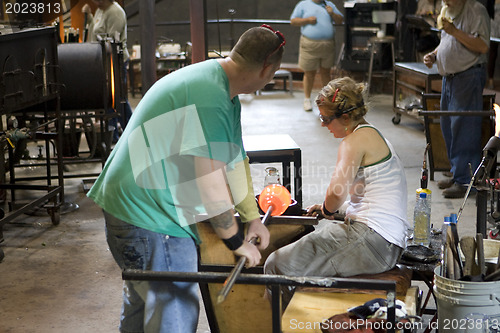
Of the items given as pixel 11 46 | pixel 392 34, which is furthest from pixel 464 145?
pixel 392 34

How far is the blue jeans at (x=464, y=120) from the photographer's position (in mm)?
6598

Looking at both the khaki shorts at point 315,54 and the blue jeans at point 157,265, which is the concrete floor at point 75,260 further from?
the khaki shorts at point 315,54

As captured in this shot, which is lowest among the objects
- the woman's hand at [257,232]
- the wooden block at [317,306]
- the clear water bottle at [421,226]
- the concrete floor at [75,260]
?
the concrete floor at [75,260]

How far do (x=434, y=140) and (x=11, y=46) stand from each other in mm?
4309

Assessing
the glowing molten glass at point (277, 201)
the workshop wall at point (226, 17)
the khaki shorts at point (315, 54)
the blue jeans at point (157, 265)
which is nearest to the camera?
the blue jeans at point (157, 265)

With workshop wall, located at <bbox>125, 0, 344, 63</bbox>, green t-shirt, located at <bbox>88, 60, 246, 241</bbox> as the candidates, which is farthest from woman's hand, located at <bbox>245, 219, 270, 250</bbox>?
workshop wall, located at <bbox>125, 0, 344, 63</bbox>

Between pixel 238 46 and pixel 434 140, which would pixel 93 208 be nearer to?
pixel 434 140

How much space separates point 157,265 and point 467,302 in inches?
52.4

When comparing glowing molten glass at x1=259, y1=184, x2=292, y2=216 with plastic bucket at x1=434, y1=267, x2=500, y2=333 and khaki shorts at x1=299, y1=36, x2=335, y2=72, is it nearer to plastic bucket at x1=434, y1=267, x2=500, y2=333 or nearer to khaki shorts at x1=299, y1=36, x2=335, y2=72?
plastic bucket at x1=434, y1=267, x2=500, y2=333

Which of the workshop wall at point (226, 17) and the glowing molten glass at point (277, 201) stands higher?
the workshop wall at point (226, 17)

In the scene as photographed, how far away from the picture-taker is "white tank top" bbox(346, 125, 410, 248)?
11.3 feet

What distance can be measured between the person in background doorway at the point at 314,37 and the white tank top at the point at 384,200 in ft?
26.5

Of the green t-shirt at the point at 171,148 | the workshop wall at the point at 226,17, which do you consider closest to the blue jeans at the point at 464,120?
the green t-shirt at the point at 171,148

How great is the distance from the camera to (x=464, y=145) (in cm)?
668
